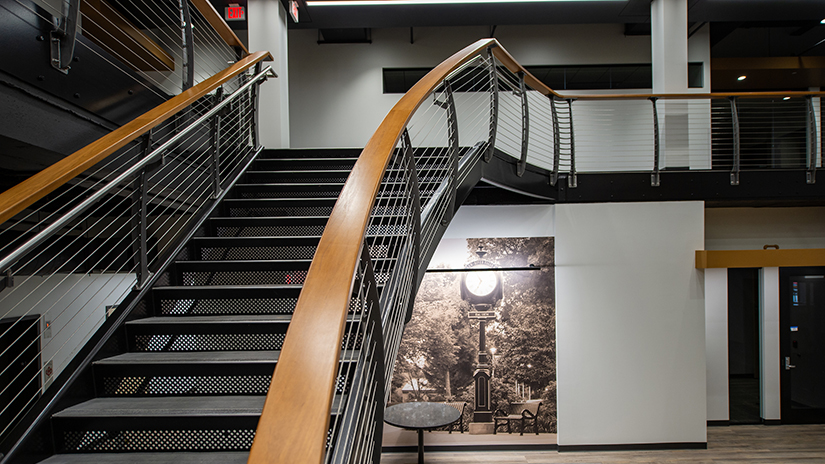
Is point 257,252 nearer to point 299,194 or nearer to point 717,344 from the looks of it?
point 299,194

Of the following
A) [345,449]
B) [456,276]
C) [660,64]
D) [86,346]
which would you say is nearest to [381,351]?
[345,449]

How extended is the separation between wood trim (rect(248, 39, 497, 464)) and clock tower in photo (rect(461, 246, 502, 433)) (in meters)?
4.46

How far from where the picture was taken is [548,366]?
18.2ft

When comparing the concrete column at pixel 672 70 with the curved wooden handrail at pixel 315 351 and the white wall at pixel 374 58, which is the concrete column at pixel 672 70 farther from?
the curved wooden handrail at pixel 315 351

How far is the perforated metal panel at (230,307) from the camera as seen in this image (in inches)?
100

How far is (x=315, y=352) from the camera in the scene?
0.93 m

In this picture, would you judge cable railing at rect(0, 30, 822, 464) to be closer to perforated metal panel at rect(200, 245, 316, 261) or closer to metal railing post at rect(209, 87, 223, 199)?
metal railing post at rect(209, 87, 223, 199)

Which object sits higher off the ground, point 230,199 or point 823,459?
point 230,199

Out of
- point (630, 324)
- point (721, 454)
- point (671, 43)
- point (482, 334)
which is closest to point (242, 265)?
point (482, 334)

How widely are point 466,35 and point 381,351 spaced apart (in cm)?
685

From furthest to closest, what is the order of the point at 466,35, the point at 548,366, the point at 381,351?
the point at 466,35
the point at 548,366
the point at 381,351

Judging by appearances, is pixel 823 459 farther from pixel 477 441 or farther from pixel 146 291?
pixel 146 291

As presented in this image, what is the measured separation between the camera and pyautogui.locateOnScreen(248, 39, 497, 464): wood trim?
80 centimetres

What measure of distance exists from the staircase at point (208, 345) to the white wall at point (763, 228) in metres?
5.77
